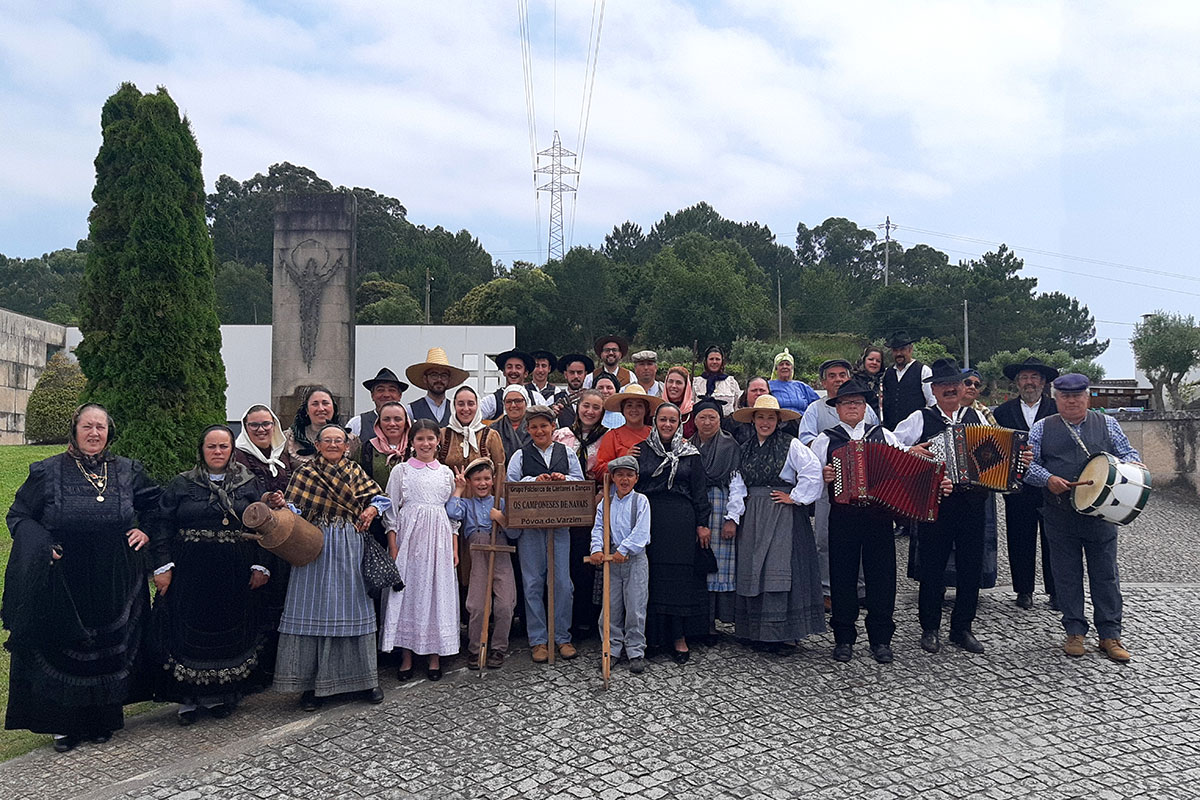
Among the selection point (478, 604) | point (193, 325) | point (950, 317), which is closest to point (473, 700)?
point (478, 604)

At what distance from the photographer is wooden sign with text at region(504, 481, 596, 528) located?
630 centimetres

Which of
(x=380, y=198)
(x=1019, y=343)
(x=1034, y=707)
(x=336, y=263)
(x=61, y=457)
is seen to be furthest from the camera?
(x=380, y=198)

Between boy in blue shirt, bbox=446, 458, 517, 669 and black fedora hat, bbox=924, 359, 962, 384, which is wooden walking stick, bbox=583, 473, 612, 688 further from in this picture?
black fedora hat, bbox=924, 359, 962, 384

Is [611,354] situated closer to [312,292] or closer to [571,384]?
[571,384]

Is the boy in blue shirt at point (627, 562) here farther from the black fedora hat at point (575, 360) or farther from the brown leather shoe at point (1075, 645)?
the brown leather shoe at point (1075, 645)

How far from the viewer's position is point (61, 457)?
5309mm

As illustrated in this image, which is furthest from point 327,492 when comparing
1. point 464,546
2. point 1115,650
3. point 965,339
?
point 965,339

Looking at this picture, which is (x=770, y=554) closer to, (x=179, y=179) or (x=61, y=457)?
(x=61, y=457)

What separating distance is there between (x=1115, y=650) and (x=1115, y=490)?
3.92ft

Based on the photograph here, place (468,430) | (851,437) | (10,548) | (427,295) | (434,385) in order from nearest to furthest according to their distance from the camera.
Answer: (851,437) < (468,430) < (434,385) < (10,548) < (427,295)

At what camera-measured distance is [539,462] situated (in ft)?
21.9

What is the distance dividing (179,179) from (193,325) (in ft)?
6.09

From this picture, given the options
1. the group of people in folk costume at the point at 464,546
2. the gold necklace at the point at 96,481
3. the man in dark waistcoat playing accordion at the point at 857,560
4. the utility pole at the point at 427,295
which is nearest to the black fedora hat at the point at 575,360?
the group of people in folk costume at the point at 464,546

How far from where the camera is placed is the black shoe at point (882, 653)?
21.3 ft
